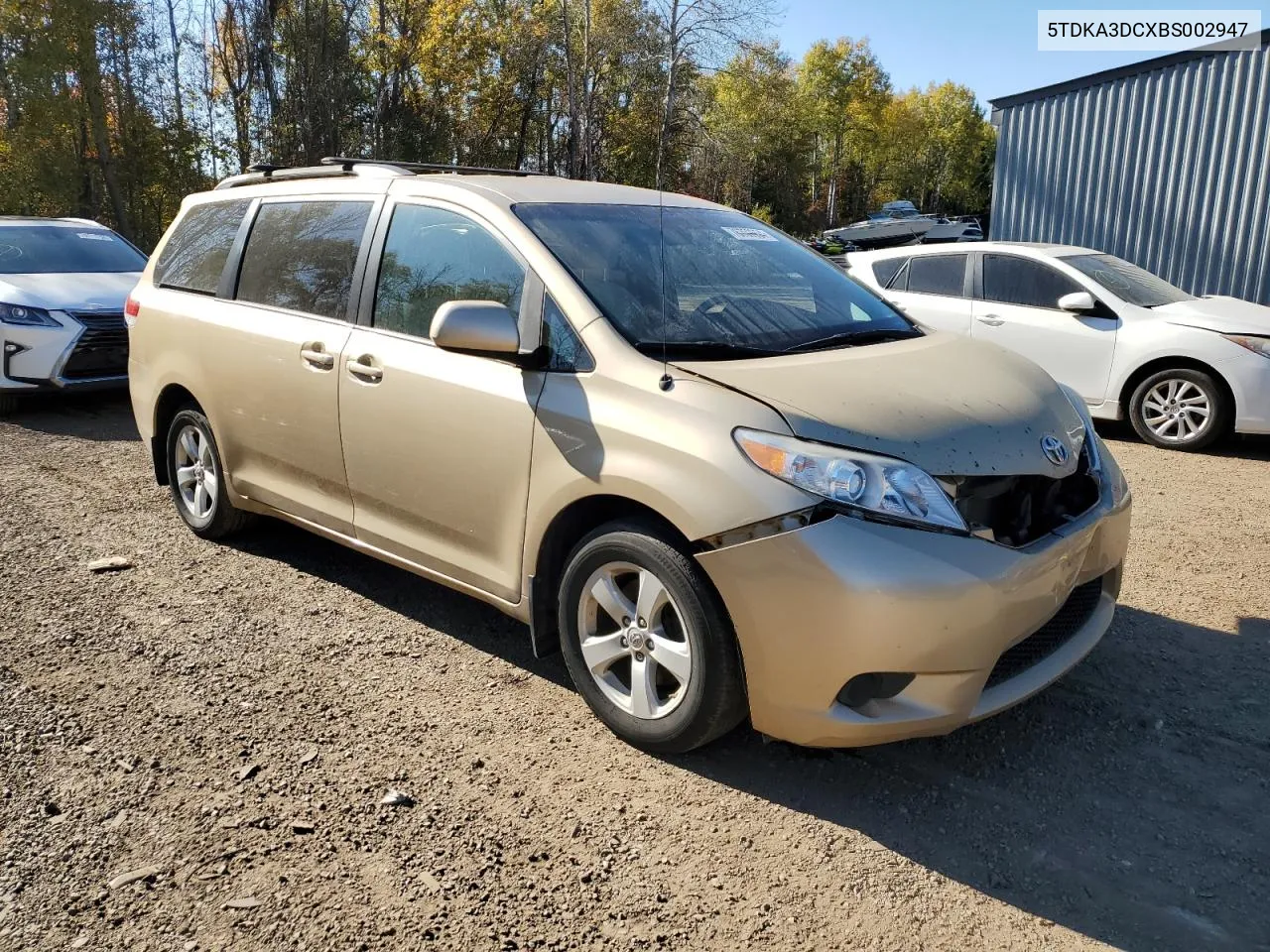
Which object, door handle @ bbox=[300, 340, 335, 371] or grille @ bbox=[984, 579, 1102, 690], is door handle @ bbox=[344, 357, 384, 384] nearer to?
door handle @ bbox=[300, 340, 335, 371]

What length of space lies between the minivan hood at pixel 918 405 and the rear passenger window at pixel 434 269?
88cm

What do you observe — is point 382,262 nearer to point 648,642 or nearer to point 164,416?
point 648,642

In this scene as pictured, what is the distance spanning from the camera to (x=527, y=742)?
10.9 feet

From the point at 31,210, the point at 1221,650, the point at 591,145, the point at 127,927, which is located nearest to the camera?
the point at 127,927

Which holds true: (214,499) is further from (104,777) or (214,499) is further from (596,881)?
(596,881)

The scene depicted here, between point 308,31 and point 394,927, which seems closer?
point 394,927

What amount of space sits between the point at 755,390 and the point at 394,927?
1.74 m

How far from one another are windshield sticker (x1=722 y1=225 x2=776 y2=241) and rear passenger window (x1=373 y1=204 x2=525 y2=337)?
1.07 metres

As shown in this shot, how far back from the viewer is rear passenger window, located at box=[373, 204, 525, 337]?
11.8 ft

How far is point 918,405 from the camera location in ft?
10.0

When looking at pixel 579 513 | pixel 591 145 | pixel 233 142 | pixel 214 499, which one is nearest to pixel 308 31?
pixel 233 142

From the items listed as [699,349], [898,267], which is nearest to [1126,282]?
[898,267]

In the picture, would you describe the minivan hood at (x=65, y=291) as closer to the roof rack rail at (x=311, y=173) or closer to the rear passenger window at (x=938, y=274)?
the roof rack rail at (x=311, y=173)

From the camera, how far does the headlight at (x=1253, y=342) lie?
7348 millimetres
